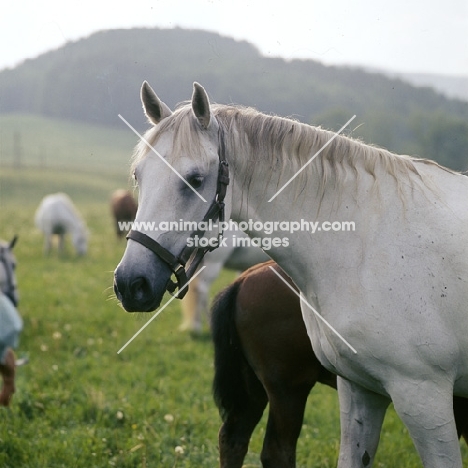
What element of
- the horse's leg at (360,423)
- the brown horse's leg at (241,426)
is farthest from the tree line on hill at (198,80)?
the brown horse's leg at (241,426)

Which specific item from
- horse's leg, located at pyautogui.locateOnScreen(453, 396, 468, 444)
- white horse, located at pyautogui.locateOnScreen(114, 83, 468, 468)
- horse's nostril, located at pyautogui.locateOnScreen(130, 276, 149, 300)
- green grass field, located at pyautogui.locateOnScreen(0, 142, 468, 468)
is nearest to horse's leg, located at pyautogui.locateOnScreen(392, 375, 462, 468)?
white horse, located at pyautogui.locateOnScreen(114, 83, 468, 468)

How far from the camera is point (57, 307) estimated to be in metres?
9.82

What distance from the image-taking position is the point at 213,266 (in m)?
8.51

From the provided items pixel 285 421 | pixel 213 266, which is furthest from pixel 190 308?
pixel 285 421

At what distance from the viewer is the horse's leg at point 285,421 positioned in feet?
11.1

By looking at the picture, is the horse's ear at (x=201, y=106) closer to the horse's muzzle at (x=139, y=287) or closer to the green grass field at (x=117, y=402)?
the horse's muzzle at (x=139, y=287)

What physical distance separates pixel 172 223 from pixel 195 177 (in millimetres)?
224

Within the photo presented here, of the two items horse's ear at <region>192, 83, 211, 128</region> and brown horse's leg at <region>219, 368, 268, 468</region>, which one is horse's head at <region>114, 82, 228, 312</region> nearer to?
horse's ear at <region>192, 83, 211, 128</region>

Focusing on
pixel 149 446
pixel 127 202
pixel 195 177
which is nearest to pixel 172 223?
pixel 195 177

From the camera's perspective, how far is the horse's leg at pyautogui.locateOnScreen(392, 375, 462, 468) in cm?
260

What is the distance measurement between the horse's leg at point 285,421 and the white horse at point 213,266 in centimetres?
475

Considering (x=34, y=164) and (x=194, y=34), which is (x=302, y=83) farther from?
(x=34, y=164)

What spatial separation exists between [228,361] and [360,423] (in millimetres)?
968

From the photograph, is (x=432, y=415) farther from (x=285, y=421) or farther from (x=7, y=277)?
(x=7, y=277)
